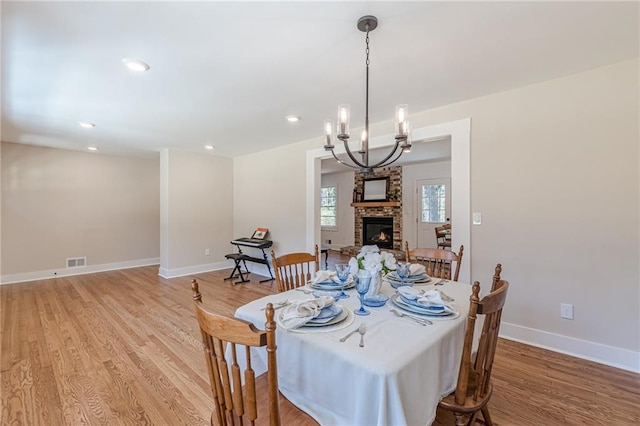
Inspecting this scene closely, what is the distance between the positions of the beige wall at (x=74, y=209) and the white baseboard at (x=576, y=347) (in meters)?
6.76

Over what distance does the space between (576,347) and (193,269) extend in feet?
18.3

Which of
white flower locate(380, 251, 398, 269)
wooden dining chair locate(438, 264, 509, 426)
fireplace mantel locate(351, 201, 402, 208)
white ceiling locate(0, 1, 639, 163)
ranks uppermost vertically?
white ceiling locate(0, 1, 639, 163)

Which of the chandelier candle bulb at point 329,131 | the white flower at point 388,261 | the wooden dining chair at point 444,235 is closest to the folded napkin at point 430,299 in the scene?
the white flower at point 388,261

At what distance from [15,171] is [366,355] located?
6611 mm

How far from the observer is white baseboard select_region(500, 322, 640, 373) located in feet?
7.21

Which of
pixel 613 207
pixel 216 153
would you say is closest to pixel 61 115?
pixel 216 153

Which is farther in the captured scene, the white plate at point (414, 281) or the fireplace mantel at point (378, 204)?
the fireplace mantel at point (378, 204)

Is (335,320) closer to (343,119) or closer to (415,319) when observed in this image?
(415,319)

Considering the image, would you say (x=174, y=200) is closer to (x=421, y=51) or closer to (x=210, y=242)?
(x=210, y=242)

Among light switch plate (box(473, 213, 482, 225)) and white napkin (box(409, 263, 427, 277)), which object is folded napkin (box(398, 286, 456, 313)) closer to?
white napkin (box(409, 263, 427, 277))

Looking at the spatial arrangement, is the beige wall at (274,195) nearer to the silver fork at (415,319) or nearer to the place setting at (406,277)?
the place setting at (406,277)

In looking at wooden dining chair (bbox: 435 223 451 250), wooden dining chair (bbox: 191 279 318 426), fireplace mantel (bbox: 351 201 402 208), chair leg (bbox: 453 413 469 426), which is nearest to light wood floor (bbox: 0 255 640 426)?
chair leg (bbox: 453 413 469 426)

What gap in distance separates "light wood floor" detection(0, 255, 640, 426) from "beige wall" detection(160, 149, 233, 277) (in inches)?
73.6

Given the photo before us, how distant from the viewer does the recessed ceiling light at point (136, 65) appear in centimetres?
214
